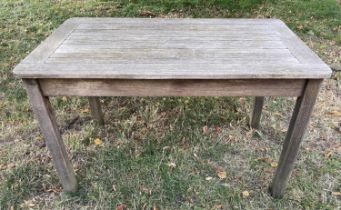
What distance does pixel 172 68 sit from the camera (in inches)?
63.5

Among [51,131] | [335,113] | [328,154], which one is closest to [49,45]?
[51,131]

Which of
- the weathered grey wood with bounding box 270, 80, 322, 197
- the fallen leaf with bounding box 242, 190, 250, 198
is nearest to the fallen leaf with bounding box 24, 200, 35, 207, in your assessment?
the fallen leaf with bounding box 242, 190, 250, 198

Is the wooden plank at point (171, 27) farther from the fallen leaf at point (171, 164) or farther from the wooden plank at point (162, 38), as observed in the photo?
the fallen leaf at point (171, 164)

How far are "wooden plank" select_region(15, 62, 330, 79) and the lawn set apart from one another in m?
0.94

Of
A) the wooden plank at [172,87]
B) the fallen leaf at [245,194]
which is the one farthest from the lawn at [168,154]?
the wooden plank at [172,87]

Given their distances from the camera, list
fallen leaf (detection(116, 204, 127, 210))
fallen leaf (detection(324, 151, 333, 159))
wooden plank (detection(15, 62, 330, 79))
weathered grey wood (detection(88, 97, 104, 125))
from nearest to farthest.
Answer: wooden plank (detection(15, 62, 330, 79)) → fallen leaf (detection(116, 204, 127, 210)) → fallen leaf (detection(324, 151, 333, 159)) → weathered grey wood (detection(88, 97, 104, 125))

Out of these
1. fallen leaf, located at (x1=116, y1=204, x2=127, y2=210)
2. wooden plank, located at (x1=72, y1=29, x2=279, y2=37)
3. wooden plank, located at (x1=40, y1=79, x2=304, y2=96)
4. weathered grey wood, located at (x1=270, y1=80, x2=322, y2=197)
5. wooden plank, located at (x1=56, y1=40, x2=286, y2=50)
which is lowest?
fallen leaf, located at (x1=116, y1=204, x2=127, y2=210)

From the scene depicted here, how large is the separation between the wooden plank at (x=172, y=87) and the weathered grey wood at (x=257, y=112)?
0.88 meters

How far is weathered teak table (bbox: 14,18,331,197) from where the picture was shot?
1588mm

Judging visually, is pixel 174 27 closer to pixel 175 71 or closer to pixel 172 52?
pixel 172 52

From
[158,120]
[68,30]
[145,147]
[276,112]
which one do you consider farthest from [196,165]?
[68,30]

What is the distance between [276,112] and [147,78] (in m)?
1.77

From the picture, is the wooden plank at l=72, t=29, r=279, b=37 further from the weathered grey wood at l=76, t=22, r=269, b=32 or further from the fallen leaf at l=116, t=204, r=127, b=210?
the fallen leaf at l=116, t=204, r=127, b=210

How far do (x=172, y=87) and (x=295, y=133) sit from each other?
751 mm
